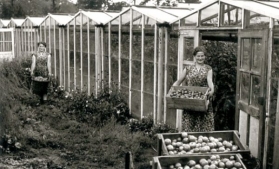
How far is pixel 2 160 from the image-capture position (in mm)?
6906

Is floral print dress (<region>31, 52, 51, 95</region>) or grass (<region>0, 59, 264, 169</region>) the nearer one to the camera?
grass (<region>0, 59, 264, 169</region>)

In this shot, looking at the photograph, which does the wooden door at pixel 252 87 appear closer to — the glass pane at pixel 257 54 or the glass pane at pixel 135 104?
the glass pane at pixel 257 54

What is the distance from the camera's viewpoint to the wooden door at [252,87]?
5160 mm

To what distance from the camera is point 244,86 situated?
19.5 ft

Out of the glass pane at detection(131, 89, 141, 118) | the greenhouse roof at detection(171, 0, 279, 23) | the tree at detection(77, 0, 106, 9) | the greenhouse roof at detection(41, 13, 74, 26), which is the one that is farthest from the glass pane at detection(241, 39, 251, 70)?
the tree at detection(77, 0, 106, 9)

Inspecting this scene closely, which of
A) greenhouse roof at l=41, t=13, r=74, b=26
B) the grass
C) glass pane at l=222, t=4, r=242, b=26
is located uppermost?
greenhouse roof at l=41, t=13, r=74, b=26

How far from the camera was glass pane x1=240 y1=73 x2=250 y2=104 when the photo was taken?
5812 mm

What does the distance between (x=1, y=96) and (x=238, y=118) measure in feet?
13.0

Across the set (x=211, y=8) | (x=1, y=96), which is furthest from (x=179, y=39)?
(x=1, y=96)

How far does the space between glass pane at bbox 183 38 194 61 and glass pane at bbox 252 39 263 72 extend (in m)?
2.10

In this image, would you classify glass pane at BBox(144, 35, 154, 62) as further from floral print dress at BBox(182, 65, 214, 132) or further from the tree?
the tree

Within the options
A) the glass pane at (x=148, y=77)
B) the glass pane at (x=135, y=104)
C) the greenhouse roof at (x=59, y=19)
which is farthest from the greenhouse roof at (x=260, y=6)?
the greenhouse roof at (x=59, y=19)

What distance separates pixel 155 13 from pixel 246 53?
11.7ft

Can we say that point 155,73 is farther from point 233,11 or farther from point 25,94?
point 25,94
